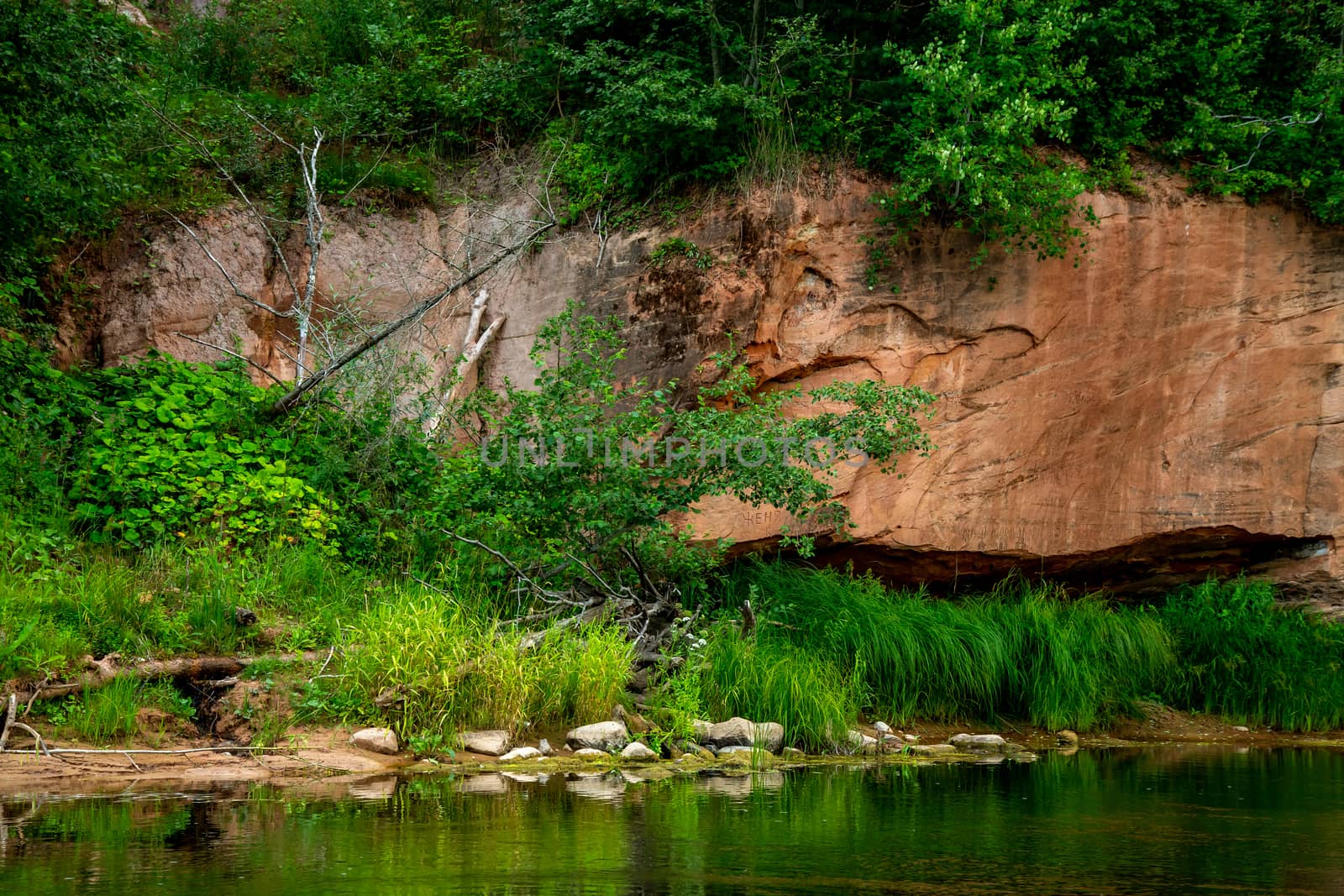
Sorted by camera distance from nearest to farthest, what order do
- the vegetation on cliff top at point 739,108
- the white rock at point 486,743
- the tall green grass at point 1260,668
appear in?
the white rock at point 486,743, the vegetation on cliff top at point 739,108, the tall green grass at point 1260,668

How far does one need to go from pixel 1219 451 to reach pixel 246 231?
972 cm

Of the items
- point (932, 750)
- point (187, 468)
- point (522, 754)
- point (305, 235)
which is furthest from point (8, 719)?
point (305, 235)

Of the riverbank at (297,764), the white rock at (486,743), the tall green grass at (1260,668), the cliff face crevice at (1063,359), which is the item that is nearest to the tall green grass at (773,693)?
the riverbank at (297,764)

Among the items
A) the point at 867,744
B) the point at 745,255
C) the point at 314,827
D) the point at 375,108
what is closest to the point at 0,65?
the point at 375,108

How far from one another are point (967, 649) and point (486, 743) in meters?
4.19

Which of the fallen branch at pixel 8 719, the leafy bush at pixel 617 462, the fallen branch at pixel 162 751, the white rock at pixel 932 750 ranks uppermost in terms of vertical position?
the leafy bush at pixel 617 462

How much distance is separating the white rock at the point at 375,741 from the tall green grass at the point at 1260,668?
22.0ft

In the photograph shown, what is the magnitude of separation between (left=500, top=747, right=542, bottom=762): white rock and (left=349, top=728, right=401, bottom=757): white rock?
0.65 m

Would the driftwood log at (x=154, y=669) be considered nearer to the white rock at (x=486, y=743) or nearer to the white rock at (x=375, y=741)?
the white rock at (x=375, y=741)

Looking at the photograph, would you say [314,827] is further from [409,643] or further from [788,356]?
[788,356]

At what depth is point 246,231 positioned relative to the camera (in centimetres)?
1194

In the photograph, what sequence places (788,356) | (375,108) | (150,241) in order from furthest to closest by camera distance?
(375,108) < (150,241) < (788,356)

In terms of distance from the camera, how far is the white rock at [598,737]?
7.19 metres

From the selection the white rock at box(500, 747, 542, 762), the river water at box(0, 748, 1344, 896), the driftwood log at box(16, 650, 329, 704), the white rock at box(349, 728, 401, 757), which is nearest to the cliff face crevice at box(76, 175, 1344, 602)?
the white rock at box(500, 747, 542, 762)
